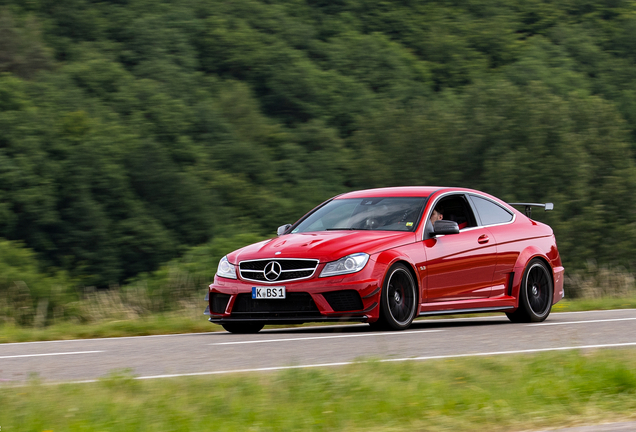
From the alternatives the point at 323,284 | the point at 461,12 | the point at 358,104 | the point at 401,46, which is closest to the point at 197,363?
the point at 323,284

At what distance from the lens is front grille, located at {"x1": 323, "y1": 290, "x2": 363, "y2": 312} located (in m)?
9.94

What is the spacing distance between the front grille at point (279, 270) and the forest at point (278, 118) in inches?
601

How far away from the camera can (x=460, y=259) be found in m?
11.2

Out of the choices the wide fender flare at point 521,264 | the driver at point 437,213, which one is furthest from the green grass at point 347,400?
the wide fender flare at point 521,264

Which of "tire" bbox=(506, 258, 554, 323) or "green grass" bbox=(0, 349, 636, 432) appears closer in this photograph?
"green grass" bbox=(0, 349, 636, 432)

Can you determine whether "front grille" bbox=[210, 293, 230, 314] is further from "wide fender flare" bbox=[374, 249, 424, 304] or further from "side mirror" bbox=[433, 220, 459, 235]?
"side mirror" bbox=[433, 220, 459, 235]

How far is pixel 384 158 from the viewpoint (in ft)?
184

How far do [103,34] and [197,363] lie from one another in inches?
2990

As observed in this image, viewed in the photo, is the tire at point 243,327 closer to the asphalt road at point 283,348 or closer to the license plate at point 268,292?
the asphalt road at point 283,348

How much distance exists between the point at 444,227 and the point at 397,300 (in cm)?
106

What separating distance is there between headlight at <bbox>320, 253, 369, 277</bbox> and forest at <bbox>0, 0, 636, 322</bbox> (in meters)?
15.7

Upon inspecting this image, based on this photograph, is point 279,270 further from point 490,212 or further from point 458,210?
point 490,212

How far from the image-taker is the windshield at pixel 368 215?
11.0 m

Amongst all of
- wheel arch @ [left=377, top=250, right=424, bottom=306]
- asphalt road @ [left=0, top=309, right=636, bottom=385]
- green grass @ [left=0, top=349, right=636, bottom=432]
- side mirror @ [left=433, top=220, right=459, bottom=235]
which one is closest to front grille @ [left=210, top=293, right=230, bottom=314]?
asphalt road @ [left=0, top=309, right=636, bottom=385]
